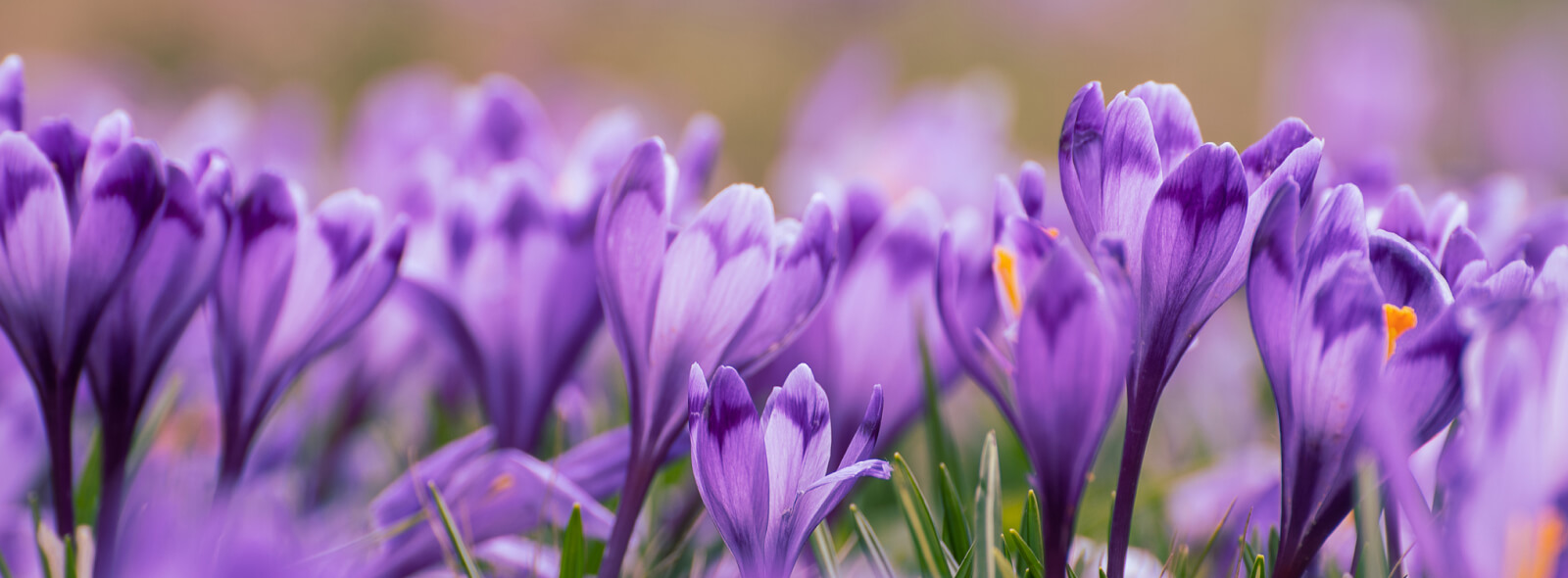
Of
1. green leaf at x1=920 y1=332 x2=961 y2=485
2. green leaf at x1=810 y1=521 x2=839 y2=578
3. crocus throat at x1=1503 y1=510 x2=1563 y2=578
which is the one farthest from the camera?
green leaf at x1=920 y1=332 x2=961 y2=485

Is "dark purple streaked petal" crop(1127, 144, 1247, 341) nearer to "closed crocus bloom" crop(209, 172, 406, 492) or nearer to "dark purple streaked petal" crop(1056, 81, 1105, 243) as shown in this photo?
"dark purple streaked petal" crop(1056, 81, 1105, 243)

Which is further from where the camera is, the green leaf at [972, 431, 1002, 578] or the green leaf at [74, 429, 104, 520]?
the green leaf at [74, 429, 104, 520]

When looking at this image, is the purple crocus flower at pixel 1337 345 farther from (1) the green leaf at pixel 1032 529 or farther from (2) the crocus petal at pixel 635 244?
(2) the crocus petal at pixel 635 244

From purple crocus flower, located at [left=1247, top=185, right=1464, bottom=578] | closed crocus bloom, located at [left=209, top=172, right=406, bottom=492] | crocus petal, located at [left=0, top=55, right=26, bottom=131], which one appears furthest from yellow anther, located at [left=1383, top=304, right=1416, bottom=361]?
crocus petal, located at [left=0, top=55, right=26, bottom=131]

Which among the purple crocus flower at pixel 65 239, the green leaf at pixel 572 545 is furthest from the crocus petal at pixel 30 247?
the green leaf at pixel 572 545

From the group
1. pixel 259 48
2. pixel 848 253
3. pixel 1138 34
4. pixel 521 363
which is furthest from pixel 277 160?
pixel 1138 34

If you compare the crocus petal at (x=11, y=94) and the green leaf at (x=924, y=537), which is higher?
the crocus petal at (x=11, y=94)

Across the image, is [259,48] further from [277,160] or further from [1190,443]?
[1190,443]
